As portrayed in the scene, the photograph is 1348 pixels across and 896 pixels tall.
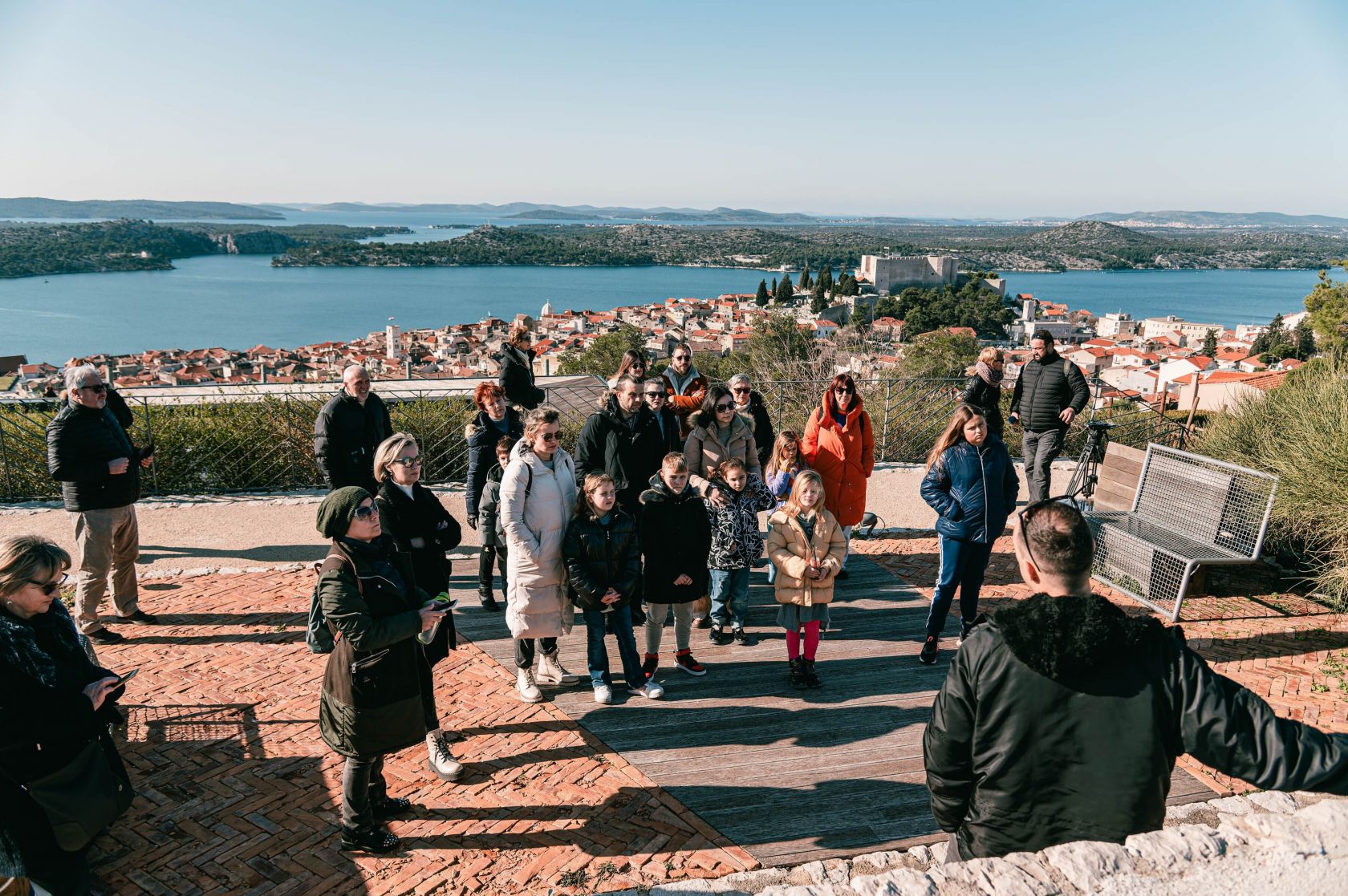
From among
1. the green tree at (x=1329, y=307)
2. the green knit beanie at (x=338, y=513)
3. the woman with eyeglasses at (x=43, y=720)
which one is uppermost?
the green tree at (x=1329, y=307)

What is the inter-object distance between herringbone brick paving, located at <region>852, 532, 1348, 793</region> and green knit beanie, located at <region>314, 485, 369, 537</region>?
4458 millimetres

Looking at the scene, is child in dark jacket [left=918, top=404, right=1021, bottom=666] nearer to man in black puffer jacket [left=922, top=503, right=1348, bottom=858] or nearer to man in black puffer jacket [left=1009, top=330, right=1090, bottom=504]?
man in black puffer jacket [left=1009, top=330, right=1090, bottom=504]

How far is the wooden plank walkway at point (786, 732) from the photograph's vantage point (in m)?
3.71

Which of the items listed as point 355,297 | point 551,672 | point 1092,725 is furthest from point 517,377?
point 355,297

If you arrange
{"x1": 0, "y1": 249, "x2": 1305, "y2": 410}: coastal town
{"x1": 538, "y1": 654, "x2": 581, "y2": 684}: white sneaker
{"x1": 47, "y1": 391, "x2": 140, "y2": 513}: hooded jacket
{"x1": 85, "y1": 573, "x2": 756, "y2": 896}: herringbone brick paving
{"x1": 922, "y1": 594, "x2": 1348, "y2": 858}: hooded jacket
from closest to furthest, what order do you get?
1. {"x1": 922, "y1": 594, "x2": 1348, "y2": 858}: hooded jacket
2. {"x1": 85, "y1": 573, "x2": 756, "y2": 896}: herringbone brick paving
3. {"x1": 538, "y1": 654, "x2": 581, "y2": 684}: white sneaker
4. {"x1": 47, "y1": 391, "x2": 140, "y2": 513}: hooded jacket
5. {"x1": 0, "y1": 249, "x2": 1305, "y2": 410}: coastal town

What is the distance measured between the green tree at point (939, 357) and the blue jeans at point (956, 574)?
18.2 metres

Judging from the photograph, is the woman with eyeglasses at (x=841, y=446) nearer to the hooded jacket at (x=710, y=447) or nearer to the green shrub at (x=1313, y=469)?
the hooded jacket at (x=710, y=447)

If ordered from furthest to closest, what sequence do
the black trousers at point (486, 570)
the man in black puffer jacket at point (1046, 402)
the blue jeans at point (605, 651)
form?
the man in black puffer jacket at point (1046, 402) → the black trousers at point (486, 570) → the blue jeans at point (605, 651)

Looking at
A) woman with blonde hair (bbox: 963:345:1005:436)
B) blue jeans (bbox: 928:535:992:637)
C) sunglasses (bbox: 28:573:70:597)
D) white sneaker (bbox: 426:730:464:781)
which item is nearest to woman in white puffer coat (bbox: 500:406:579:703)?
white sneaker (bbox: 426:730:464:781)

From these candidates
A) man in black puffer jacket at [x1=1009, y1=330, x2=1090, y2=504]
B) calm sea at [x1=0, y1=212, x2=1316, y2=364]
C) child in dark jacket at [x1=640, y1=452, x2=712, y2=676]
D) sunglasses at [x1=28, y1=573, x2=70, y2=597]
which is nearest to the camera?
sunglasses at [x1=28, y1=573, x2=70, y2=597]

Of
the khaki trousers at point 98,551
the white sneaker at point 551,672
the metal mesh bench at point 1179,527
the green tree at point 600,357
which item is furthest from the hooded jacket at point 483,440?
the green tree at point 600,357

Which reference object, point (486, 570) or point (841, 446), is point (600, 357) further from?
point (841, 446)

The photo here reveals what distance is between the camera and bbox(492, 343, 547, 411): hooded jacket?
6.49 m

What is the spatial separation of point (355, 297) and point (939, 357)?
112m
